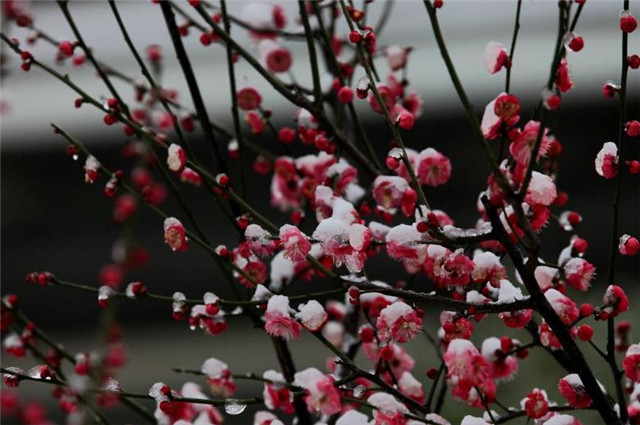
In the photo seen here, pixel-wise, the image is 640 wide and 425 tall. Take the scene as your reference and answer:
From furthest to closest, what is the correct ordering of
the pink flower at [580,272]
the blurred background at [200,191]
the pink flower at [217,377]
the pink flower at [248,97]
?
the blurred background at [200,191], the pink flower at [248,97], the pink flower at [217,377], the pink flower at [580,272]

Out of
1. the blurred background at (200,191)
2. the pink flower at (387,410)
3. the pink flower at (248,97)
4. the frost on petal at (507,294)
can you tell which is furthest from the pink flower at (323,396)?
the blurred background at (200,191)

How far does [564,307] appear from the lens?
746 mm

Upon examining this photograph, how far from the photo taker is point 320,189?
898 millimetres

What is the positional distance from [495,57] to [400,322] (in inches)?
9.9

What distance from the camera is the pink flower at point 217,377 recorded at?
899 millimetres

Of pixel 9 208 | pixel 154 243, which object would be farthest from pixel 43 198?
pixel 154 243

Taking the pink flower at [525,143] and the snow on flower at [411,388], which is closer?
the pink flower at [525,143]

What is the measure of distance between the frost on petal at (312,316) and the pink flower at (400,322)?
2.2 inches

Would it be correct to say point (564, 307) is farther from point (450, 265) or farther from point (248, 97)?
point (248, 97)

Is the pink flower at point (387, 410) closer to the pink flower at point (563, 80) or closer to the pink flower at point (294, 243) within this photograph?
the pink flower at point (294, 243)

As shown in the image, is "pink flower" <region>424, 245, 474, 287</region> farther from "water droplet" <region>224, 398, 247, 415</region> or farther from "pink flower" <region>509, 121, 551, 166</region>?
"water droplet" <region>224, 398, 247, 415</region>

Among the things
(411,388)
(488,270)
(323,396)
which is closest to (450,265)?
(488,270)

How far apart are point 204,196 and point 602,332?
1.86 m

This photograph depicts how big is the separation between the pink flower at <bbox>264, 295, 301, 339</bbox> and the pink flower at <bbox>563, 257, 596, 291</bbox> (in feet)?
0.85
